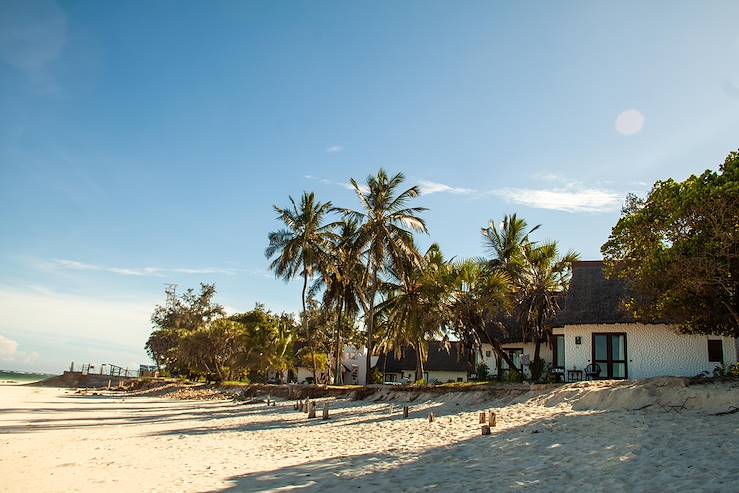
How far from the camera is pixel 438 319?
22375mm

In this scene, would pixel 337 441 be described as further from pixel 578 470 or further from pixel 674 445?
pixel 674 445

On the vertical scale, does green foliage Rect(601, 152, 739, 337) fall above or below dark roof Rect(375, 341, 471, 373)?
above

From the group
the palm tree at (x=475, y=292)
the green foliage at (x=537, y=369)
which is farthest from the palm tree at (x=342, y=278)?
the green foliage at (x=537, y=369)

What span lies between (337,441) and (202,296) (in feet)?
177

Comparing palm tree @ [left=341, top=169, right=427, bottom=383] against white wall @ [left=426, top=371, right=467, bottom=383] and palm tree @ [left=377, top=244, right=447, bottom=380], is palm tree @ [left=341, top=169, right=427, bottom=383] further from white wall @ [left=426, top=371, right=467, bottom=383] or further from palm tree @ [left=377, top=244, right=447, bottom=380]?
white wall @ [left=426, top=371, right=467, bottom=383]

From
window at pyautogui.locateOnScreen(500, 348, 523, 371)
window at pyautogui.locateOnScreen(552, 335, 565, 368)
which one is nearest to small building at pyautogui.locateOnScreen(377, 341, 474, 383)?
window at pyautogui.locateOnScreen(500, 348, 523, 371)

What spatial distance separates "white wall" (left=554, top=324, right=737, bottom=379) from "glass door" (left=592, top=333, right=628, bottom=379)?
23cm

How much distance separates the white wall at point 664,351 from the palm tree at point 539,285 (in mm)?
2698

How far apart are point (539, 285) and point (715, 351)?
262 inches

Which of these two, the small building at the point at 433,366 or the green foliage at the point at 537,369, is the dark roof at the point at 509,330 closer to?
the green foliage at the point at 537,369

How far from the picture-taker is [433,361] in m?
41.6

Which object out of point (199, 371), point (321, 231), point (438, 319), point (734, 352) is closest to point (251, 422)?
point (438, 319)

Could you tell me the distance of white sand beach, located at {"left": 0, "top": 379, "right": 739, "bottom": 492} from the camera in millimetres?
7828

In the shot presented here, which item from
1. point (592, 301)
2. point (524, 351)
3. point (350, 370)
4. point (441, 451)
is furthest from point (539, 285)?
point (350, 370)
